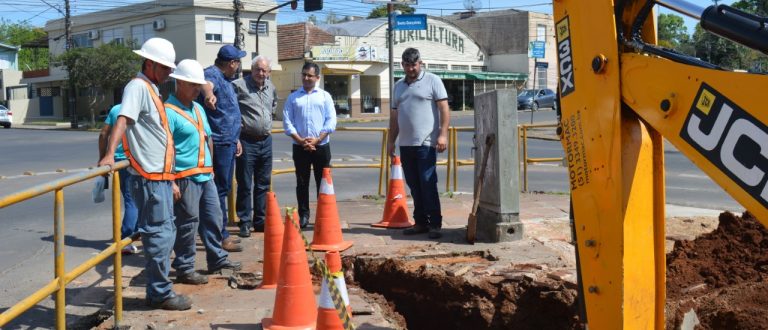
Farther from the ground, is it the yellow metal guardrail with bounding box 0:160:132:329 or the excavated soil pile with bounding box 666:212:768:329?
the yellow metal guardrail with bounding box 0:160:132:329

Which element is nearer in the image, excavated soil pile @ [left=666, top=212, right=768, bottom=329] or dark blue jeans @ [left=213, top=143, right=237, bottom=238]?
excavated soil pile @ [left=666, top=212, right=768, bottom=329]

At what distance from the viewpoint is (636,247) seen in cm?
295

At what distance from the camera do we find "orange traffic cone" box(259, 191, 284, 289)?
6047mm

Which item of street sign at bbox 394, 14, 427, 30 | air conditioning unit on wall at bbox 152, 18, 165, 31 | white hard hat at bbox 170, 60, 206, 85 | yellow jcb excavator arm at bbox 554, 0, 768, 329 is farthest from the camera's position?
air conditioning unit on wall at bbox 152, 18, 165, 31

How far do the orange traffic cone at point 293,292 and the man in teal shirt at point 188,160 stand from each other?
111cm

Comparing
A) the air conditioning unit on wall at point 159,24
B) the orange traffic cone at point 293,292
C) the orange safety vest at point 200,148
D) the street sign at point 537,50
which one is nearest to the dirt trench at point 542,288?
the orange traffic cone at point 293,292

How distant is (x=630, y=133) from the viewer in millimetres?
2930

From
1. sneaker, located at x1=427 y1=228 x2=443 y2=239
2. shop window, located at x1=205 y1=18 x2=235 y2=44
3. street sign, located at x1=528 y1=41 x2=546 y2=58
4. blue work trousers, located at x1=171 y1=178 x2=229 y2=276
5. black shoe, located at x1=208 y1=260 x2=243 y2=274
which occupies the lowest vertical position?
black shoe, located at x1=208 y1=260 x2=243 y2=274

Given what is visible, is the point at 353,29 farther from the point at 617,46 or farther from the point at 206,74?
the point at 617,46

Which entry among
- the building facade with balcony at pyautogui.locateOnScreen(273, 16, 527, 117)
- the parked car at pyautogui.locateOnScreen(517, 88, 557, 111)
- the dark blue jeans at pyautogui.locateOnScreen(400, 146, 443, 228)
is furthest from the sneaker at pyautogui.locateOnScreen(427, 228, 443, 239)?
the parked car at pyautogui.locateOnScreen(517, 88, 557, 111)

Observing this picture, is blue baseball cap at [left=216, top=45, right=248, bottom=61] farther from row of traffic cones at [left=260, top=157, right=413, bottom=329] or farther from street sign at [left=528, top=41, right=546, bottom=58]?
street sign at [left=528, top=41, right=546, bottom=58]

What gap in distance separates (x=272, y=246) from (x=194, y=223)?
632 mm

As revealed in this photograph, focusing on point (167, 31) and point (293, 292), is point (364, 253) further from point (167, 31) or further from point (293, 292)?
point (167, 31)

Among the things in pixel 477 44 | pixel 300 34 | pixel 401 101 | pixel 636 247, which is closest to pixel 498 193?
pixel 401 101
